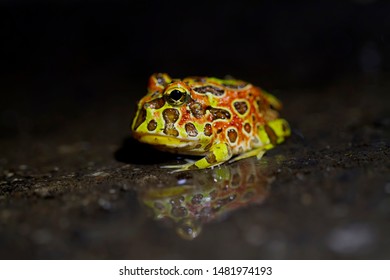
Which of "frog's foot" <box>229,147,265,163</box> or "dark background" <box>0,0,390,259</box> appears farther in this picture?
"frog's foot" <box>229,147,265,163</box>

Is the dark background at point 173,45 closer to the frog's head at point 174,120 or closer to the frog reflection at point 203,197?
the frog's head at point 174,120

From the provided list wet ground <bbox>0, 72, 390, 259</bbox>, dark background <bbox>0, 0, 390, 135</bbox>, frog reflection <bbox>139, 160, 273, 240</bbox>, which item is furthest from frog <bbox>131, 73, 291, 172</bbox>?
dark background <bbox>0, 0, 390, 135</bbox>

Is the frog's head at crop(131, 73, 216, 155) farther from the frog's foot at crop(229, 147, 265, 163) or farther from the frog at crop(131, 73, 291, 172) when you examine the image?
the frog's foot at crop(229, 147, 265, 163)

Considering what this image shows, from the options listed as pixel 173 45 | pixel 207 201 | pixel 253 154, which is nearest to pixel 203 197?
pixel 207 201

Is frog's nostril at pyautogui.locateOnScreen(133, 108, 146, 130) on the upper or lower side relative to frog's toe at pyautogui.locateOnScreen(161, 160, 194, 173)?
upper

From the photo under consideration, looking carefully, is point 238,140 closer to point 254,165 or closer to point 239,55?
point 254,165

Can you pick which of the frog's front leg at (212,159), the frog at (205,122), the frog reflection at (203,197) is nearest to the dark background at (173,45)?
the frog at (205,122)

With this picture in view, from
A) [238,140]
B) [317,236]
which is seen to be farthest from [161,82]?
[317,236]
